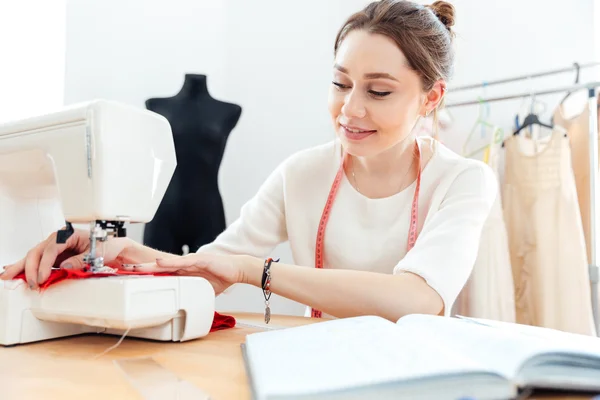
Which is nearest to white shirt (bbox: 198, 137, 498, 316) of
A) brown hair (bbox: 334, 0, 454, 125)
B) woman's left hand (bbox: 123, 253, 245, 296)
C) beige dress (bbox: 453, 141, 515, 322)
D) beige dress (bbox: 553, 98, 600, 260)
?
brown hair (bbox: 334, 0, 454, 125)

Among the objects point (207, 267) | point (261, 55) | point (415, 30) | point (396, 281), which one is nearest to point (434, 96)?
point (415, 30)

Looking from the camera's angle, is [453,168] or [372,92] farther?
[453,168]

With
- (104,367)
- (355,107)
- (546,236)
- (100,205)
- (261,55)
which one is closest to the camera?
(104,367)

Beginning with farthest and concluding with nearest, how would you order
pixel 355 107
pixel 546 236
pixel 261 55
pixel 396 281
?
pixel 261 55 → pixel 546 236 → pixel 355 107 → pixel 396 281

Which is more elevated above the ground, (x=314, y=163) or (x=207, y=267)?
(x=314, y=163)

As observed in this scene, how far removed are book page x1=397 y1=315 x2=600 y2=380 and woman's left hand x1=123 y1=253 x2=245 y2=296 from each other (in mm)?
447

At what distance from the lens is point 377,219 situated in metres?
1.40

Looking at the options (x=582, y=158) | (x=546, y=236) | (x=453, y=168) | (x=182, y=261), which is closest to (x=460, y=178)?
(x=453, y=168)

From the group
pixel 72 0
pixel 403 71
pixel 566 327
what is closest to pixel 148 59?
pixel 72 0

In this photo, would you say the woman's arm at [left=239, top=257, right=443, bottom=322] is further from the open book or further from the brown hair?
the brown hair

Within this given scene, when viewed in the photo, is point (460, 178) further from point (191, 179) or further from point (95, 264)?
point (191, 179)

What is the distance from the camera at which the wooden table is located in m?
0.58

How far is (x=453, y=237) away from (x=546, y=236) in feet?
3.59

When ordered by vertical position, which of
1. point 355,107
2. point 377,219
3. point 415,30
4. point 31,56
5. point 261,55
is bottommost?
point 377,219
